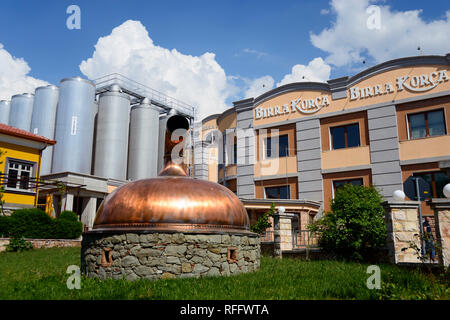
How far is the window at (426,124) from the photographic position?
62.4ft

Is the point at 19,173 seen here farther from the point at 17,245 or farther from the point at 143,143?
the point at 143,143

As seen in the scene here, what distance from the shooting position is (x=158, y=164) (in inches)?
1556

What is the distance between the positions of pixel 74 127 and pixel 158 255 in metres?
26.5

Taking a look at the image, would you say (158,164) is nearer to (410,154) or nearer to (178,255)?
(410,154)

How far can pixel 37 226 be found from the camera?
741 inches

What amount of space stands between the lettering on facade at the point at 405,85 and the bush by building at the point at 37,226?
656 inches

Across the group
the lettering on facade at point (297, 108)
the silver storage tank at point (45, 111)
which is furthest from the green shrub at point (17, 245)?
the silver storage tank at point (45, 111)

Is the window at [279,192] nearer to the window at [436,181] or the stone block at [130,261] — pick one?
the window at [436,181]

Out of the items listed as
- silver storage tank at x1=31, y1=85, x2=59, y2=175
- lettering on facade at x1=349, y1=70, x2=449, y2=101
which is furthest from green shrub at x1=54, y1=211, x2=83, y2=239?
lettering on facade at x1=349, y1=70, x2=449, y2=101

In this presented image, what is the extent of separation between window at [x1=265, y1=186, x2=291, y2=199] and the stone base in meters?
13.5

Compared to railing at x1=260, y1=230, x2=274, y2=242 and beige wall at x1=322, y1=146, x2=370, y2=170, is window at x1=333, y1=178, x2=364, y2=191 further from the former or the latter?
railing at x1=260, y1=230, x2=274, y2=242

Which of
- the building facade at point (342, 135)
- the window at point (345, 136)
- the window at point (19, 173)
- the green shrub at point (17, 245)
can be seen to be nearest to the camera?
the green shrub at point (17, 245)
